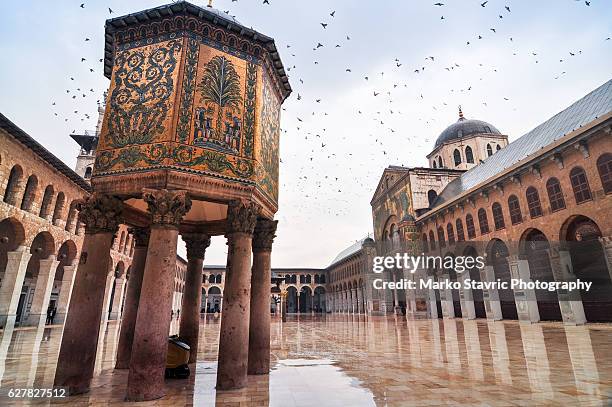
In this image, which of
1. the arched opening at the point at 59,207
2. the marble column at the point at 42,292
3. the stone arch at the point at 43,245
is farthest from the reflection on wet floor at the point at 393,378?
the arched opening at the point at 59,207

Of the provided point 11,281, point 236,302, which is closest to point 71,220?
point 11,281

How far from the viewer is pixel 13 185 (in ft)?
61.5

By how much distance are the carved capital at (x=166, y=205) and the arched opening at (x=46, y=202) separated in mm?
20171

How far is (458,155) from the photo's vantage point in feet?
139

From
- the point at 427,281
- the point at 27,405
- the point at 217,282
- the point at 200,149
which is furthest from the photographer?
the point at 217,282

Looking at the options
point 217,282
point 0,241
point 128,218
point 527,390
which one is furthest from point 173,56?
point 217,282

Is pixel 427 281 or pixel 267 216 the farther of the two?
pixel 427 281

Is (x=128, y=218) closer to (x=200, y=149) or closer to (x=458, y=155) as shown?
(x=200, y=149)

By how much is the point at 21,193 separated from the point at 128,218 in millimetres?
15922

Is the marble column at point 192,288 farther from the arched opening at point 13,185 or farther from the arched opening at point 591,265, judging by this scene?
the arched opening at point 591,265

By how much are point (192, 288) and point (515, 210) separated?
21.4 meters

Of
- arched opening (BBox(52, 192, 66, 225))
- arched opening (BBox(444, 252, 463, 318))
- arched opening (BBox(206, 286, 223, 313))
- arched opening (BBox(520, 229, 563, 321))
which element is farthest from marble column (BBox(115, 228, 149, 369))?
arched opening (BBox(206, 286, 223, 313))

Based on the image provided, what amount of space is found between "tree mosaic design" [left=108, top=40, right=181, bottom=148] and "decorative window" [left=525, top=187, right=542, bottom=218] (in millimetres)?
21862

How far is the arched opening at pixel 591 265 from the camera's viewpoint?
1798cm
